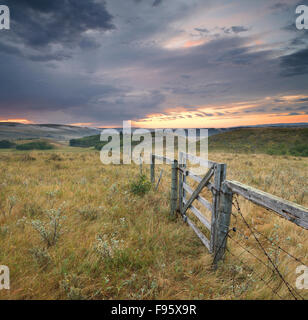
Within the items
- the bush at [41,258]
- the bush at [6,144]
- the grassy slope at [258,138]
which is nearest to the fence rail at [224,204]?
the bush at [41,258]

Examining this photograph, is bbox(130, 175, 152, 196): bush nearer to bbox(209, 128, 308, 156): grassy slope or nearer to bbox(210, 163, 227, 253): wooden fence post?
bbox(210, 163, 227, 253): wooden fence post

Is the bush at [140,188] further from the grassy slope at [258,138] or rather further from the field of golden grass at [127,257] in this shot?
the grassy slope at [258,138]

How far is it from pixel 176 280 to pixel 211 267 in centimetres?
72

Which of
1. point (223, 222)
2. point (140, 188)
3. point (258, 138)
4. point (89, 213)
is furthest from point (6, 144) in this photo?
point (258, 138)

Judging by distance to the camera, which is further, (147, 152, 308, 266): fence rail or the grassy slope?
the grassy slope

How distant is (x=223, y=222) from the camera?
3.03 metres

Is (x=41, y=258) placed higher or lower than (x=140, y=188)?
lower

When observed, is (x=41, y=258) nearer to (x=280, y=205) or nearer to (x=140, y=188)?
(x=280, y=205)

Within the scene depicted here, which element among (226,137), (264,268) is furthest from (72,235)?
(226,137)

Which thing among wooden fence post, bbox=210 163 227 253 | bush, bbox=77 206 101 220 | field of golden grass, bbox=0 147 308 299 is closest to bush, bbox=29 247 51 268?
field of golden grass, bbox=0 147 308 299

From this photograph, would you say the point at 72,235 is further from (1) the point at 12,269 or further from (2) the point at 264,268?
(2) the point at 264,268

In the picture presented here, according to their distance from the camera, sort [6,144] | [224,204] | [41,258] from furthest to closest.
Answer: [6,144]
[41,258]
[224,204]

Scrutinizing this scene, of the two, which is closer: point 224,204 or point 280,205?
point 280,205

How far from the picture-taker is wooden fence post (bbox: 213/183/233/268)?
2.94 metres
